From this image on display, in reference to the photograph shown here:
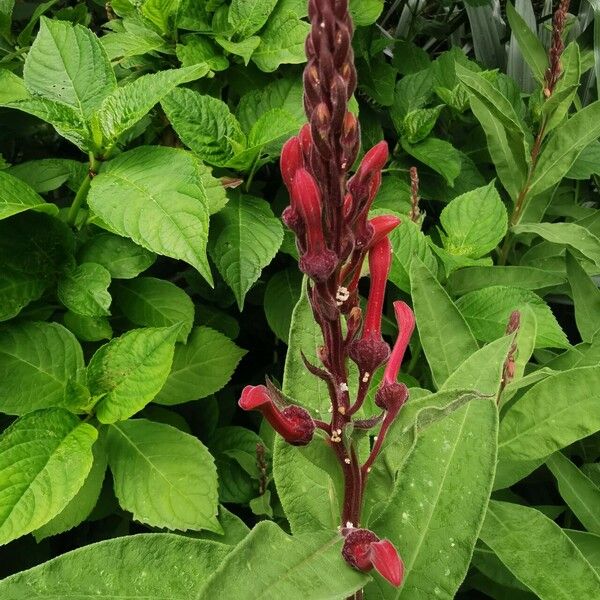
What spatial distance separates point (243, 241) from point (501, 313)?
0.43 m

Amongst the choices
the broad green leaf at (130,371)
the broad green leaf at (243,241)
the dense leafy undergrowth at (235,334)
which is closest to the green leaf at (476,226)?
the dense leafy undergrowth at (235,334)

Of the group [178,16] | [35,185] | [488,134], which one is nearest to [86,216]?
[35,185]

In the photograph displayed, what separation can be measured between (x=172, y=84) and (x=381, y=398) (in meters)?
0.56

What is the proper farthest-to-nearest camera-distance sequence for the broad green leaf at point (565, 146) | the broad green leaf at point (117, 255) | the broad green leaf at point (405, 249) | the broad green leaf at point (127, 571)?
1. the broad green leaf at point (565, 146)
2. the broad green leaf at point (405, 249)
3. the broad green leaf at point (117, 255)
4. the broad green leaf at point (127, 571)

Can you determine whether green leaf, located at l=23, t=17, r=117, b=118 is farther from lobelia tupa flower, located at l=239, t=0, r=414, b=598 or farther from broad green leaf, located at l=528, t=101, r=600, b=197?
broad green leaf, located at l=528, t=101, r=600, b=197

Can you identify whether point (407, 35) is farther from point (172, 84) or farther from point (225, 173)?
point (172, 84)

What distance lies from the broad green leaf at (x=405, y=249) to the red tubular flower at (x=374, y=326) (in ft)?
1.47

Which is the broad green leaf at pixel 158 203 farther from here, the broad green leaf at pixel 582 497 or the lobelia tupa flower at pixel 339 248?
the broad green leaf at pixel 582 497

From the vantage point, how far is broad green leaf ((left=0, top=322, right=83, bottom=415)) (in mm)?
942

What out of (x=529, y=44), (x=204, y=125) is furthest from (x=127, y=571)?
(x=529, y=44)

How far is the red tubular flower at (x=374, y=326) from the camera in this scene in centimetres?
62

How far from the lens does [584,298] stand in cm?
123

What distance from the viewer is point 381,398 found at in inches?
26.1

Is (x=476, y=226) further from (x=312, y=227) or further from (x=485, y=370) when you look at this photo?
(x=312, y=227)
